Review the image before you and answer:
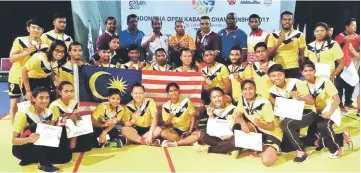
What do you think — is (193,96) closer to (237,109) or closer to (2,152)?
(237,109)

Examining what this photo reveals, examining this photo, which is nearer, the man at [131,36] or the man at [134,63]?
the man at [134,63]

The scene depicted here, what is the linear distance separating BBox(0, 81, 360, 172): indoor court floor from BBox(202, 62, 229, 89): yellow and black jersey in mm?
997

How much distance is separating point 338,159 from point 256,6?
3.71m

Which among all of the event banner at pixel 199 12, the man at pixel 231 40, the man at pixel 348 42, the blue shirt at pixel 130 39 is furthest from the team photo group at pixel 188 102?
→ the event banner at pixel 199 12

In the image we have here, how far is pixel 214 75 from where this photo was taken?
5.28 metres

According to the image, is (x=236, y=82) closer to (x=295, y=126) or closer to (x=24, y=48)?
(x=295, y=126)

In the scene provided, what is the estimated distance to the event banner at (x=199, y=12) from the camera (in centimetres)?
727

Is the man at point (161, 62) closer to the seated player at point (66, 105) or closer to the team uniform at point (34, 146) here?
the seated player at point (66, 105)

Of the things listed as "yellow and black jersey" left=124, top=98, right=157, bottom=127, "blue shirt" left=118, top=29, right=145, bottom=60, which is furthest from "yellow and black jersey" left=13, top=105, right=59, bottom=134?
"blue shirt" left=118, top=29, right=145, bottom=60

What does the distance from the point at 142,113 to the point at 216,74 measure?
1.15 meters

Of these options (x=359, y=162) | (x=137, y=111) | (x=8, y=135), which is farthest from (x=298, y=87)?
(x=8, y=135)

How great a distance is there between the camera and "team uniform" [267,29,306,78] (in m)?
5.48

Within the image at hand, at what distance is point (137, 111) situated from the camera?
4914 mm

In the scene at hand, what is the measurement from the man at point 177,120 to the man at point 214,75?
1.73ft
